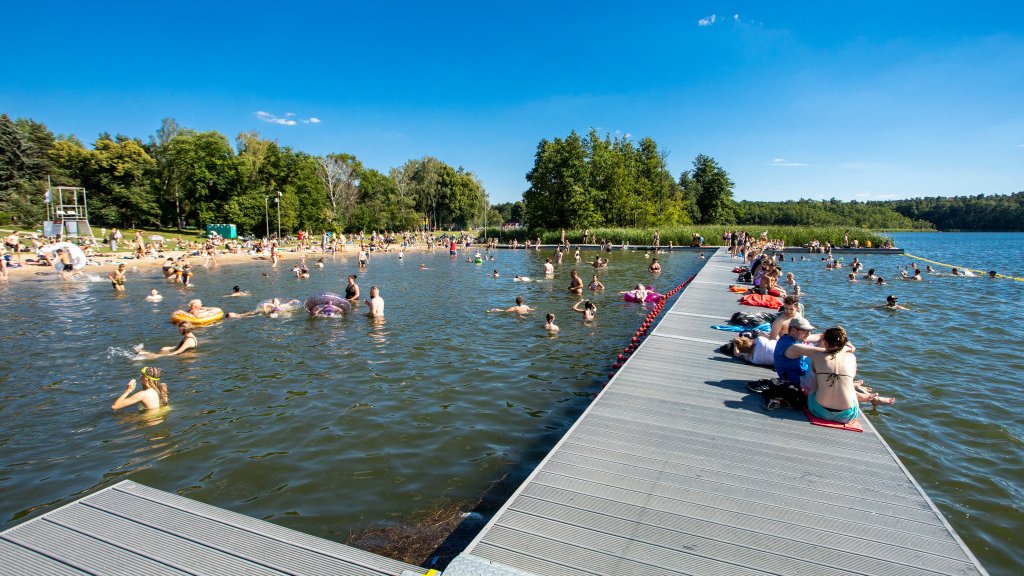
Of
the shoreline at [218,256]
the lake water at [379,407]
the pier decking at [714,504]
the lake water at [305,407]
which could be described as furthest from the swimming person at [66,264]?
the pier decking at [714,504]

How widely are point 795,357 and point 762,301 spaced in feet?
24.6

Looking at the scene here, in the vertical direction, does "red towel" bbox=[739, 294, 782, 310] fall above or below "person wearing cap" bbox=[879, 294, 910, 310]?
above

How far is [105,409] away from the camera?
8047 mm

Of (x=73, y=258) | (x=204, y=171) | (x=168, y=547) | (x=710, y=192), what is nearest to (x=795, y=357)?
(x=168, y=547)

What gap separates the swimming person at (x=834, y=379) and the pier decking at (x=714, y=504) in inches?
9.4

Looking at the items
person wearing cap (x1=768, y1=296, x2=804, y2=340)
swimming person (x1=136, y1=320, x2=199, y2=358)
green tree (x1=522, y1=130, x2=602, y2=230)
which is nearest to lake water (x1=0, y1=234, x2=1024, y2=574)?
swimming person (x1=136, y1=320, x2=199, y2=358)

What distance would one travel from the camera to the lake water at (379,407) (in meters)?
5.67

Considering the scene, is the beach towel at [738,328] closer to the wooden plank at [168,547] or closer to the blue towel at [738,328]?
the blue towel at [738,328]

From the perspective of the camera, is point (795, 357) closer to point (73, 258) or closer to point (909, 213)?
point (73, 258)

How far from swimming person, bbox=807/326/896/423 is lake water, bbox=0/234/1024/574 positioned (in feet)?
4.43

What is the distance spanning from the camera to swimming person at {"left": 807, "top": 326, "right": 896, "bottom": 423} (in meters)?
5.52

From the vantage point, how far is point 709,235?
163 ft

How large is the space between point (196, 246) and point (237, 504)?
136 ft

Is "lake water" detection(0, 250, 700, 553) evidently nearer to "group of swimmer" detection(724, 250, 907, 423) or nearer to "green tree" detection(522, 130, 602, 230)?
"group of swimmer" detection(724, 250, 907, 423)
